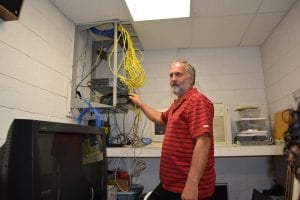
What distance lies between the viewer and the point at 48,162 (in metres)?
0.96

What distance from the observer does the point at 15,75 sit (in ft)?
5.23

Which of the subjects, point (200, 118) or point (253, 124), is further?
point (253, 124)

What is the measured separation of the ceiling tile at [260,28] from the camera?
90.5 inches

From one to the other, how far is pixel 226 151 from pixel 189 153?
0.78 meters

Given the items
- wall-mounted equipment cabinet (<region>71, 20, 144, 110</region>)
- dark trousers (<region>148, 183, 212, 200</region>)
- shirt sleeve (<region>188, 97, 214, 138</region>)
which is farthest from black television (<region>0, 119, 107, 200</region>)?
wall-mounted equipment cabinet (<region>71, 20, 144, 110</region>)

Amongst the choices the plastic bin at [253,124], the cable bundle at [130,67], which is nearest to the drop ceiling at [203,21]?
the cable bundle at [130,67]

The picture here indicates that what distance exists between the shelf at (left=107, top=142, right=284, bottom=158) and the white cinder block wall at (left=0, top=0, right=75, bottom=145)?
586 mm

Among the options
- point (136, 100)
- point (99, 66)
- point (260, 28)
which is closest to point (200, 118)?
point (136, 100)

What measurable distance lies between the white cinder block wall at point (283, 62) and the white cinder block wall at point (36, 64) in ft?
6.74

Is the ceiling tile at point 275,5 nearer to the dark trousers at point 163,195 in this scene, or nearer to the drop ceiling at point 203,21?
the drop ceiling at point 203,21

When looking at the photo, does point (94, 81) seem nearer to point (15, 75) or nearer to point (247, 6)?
point (15, 75)

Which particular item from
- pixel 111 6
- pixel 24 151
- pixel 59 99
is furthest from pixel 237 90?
pixel 24 151

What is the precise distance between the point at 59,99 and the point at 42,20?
66 cm

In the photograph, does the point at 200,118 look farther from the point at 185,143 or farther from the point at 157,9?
the point at 157,9
